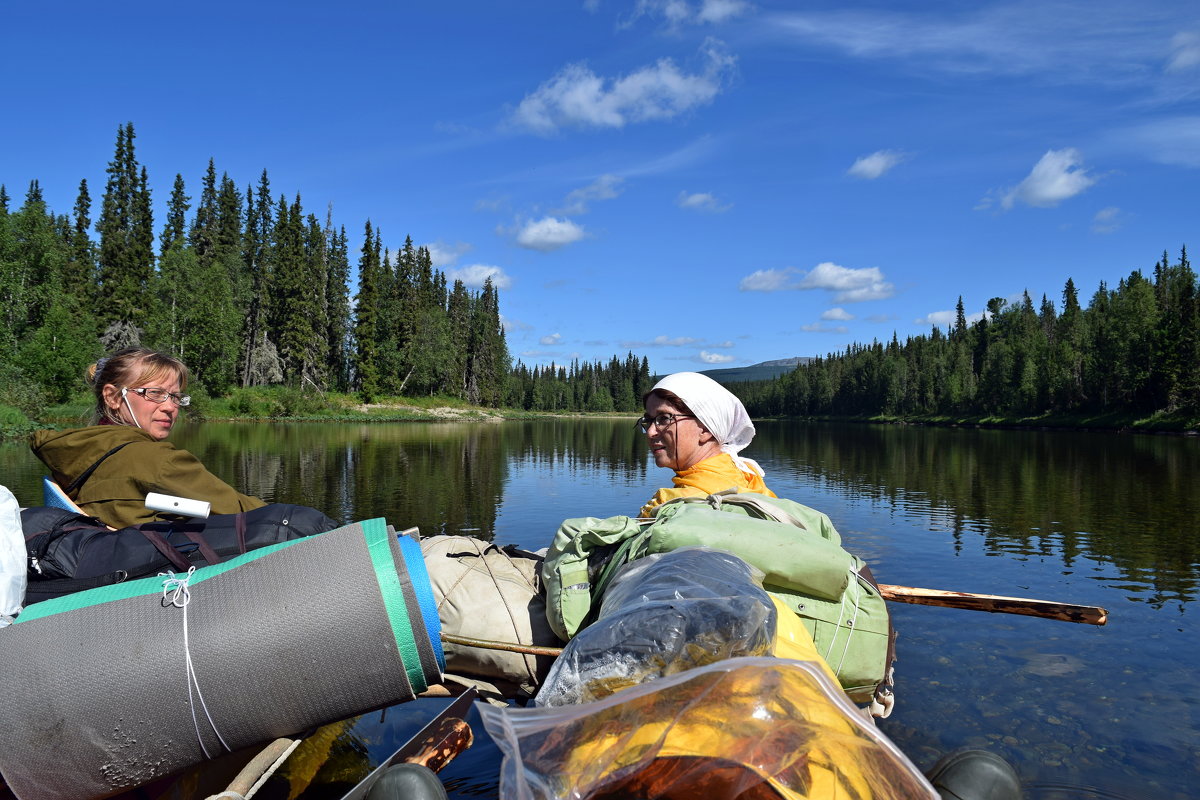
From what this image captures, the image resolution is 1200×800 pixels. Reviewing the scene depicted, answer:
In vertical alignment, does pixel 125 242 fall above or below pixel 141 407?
above

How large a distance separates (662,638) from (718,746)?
356 millimetres

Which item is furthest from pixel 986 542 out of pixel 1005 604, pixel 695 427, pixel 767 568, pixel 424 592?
pixel 424 592

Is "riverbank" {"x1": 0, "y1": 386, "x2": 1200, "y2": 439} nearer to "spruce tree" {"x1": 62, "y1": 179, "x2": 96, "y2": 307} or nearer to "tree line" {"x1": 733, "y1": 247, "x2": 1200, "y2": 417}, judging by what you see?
"tree line" {"x1": 733, "y1": 247, "x2": 1200, "y2": 417}

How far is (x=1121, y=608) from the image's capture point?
9461 millimetres

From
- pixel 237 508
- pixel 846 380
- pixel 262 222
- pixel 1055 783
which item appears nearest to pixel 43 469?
pixel 237 508

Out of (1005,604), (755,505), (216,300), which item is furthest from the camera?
(216,300)

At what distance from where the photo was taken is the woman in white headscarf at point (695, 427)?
4.71 metres

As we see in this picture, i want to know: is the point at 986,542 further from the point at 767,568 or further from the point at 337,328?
the point at 337,328

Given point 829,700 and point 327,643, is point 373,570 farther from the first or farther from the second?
point 829,700

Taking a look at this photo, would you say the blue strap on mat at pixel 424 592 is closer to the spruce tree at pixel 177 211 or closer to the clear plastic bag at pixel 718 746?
the clear plastic bag at pixel 718 746

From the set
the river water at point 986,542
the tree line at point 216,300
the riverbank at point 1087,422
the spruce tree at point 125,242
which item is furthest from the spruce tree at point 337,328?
the riverbank at point 1087,422

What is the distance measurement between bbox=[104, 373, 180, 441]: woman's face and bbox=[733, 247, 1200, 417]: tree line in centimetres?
7056

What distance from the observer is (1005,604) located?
208 inches

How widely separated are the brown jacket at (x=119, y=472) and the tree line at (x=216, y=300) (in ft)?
115
